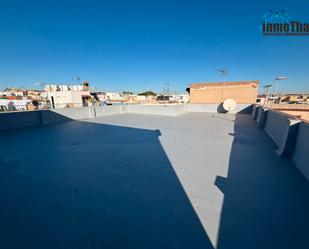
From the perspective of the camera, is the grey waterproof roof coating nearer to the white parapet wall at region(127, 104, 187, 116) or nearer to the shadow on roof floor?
the shadow on roof floor

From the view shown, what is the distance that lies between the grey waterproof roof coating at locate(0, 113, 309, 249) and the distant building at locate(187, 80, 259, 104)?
11723mm

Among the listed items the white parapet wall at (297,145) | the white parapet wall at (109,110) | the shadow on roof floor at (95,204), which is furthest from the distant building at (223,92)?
the shadow on roof floor at (95,204)

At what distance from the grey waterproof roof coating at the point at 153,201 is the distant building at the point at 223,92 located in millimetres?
11723

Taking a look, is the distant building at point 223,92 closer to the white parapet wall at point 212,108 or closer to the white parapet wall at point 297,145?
the white parapet wall at point 212,108

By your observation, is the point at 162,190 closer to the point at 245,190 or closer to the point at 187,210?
the point at 187,210

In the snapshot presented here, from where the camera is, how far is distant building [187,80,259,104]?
1269 centimetres

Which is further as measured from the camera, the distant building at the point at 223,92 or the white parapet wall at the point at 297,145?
the distant building at the point at 223,92

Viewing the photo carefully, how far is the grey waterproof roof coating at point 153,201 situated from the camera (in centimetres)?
127

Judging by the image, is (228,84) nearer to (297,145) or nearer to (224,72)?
(224,72)

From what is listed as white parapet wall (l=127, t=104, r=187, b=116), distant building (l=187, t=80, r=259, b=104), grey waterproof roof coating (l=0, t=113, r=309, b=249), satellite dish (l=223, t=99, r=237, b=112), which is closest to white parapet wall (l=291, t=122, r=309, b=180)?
grey waterproof roof coating (l=0, t=113, r=309, b=249)

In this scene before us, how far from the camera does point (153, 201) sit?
1.75 metres

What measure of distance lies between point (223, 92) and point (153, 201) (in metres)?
14.5

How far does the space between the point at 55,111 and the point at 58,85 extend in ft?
63.2

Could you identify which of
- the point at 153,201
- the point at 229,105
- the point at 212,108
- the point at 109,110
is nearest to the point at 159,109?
the point at 109,110
